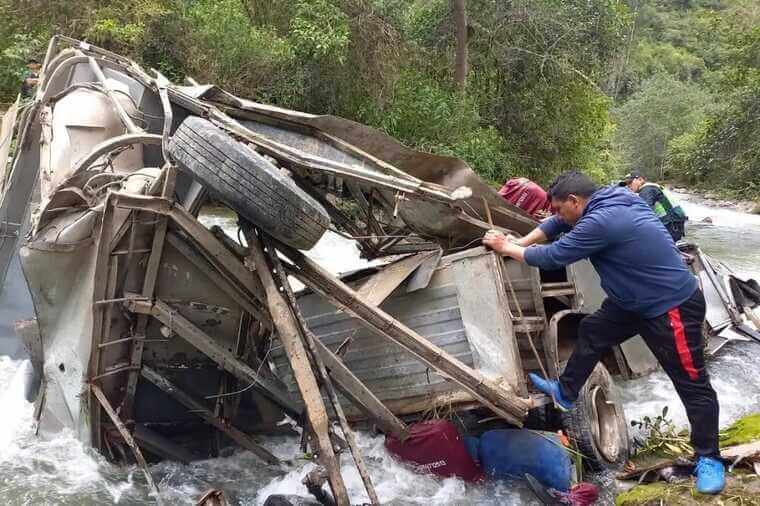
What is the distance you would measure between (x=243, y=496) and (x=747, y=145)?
72.6ft

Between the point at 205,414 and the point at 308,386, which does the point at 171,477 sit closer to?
the point at 205,414

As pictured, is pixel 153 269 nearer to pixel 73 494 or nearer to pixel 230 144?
pixel 230 144

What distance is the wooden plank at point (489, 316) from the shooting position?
12.5ft

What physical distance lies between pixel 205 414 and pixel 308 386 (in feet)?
4.09

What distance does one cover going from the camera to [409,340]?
11.5 ft

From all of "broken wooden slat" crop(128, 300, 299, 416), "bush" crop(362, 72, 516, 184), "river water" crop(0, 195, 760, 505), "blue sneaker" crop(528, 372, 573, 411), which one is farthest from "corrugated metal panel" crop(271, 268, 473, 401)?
"bush" crop(362, 72, 516, 184)

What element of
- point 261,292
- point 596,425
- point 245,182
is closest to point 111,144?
point 245,182

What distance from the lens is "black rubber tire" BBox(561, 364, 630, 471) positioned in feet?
13.4

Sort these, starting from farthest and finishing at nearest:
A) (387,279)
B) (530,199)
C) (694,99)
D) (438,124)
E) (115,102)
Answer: (694,99), (438,124), (530,199), (115,102), (387,279)

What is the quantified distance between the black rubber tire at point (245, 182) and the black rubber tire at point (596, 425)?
7.14 ft

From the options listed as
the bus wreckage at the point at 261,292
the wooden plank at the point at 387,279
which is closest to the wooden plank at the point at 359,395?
the bus wreckage at the point at 261,292

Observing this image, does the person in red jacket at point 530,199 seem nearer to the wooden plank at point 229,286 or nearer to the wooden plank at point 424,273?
the wooden plank at point 424,273

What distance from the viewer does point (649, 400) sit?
5.71 metres

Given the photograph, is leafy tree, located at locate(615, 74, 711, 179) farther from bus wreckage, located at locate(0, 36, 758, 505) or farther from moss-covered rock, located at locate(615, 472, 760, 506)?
moss-covered rock, located at locate(615, 472, 760, 506)
